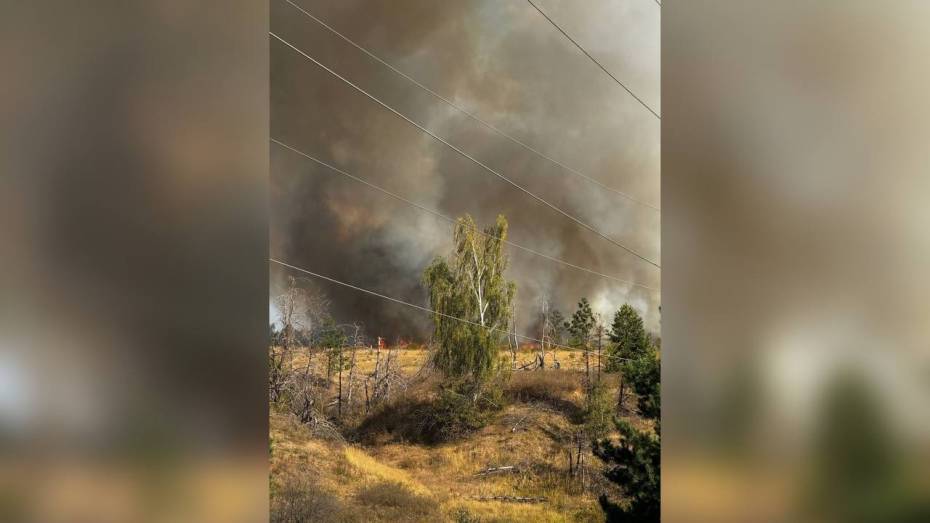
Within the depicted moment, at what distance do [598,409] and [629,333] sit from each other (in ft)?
1.89

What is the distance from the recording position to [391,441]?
Answer: 4.91m

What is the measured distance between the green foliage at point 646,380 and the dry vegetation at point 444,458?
0.09m

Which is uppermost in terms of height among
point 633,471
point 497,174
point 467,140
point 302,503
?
point 467,140

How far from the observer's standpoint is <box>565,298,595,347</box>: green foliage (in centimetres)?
498

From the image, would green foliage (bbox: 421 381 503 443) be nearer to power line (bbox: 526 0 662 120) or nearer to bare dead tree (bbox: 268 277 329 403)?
bare dead tree (bbox: 268 277 329 403)

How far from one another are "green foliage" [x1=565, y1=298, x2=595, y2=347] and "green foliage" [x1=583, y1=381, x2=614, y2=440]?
13.3 inches

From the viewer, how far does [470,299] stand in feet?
16.4

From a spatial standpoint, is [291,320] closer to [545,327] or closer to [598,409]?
[545,327]

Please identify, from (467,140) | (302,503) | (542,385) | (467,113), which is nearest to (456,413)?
(542,385)
